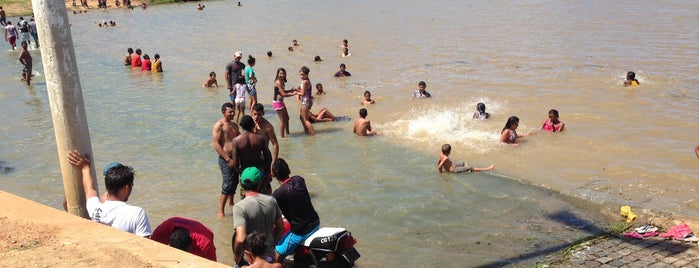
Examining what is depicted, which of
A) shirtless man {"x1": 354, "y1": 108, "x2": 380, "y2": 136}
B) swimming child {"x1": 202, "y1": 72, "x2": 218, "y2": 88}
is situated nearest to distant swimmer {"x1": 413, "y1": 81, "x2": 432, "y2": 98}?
shirtless man {"x1": 354, "y1": 108, "x2": 380, "y2": 136}

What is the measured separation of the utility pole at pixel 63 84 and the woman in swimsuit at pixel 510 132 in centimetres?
901

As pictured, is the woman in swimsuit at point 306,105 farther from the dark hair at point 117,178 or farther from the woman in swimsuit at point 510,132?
the dark hair at point 117,178

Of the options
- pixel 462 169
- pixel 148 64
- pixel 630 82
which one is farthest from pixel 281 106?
pixel 148 64

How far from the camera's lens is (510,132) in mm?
12797

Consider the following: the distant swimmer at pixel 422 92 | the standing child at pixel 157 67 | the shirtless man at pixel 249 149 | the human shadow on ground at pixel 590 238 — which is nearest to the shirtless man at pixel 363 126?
the distant swimmer at pixel 422 92

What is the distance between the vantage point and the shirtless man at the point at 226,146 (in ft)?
28.5

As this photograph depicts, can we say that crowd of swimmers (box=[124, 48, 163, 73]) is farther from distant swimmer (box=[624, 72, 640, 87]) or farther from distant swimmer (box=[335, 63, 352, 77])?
distant swimmer (box=[624, 72, 640, 87])

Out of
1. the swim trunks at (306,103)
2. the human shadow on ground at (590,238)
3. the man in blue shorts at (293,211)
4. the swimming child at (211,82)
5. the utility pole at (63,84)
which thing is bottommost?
the human shadow on ground at (590,238)

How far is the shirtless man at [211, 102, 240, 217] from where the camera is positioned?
8672 millimetres

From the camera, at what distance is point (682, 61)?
21.9 meters

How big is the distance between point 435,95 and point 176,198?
9.75 metres

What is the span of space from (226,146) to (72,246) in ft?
14.4

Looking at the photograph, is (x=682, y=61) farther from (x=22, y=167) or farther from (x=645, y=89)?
(x=22, y=167)

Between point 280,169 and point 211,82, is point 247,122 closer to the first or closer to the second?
point 280,169
